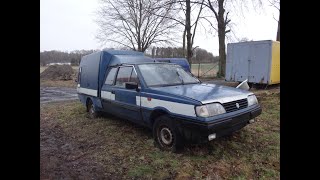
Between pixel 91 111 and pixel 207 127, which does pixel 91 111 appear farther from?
pixel 207 127

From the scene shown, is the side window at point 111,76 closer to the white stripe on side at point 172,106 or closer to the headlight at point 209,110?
the white stripe on side at point 172,106

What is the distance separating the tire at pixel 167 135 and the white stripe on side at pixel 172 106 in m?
0.22

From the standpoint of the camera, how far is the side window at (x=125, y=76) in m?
5.93

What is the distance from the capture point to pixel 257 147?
518 centimetres

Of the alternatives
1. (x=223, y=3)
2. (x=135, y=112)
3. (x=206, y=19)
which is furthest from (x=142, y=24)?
(x=135, y=112)

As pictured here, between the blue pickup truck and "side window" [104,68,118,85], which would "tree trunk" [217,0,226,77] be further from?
"side window" [104,68,118,85]

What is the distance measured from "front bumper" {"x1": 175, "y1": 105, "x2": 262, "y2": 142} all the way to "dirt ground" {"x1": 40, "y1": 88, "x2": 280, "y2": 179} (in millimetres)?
427

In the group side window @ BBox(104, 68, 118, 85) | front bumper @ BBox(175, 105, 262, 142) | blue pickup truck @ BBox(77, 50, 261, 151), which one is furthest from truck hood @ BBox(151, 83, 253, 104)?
side window @ BBox(104, 68, 118, 85)

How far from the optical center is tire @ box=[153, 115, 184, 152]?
4.77 m

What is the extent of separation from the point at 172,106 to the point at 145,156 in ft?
3.38

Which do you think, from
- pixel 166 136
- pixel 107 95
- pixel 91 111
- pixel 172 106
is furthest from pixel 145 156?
pixel 91 111
